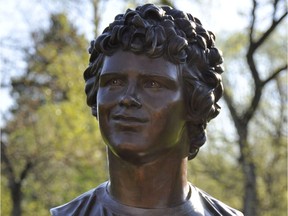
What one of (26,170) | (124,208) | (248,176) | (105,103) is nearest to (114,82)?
(105,103)

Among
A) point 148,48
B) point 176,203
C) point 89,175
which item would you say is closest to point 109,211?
point 176,203

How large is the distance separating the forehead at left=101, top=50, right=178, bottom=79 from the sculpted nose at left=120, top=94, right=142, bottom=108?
14 cm

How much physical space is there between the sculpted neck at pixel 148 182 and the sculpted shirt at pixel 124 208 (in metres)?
0.03

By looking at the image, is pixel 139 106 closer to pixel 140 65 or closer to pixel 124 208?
pixel 140 65

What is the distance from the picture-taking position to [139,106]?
10.4 ft

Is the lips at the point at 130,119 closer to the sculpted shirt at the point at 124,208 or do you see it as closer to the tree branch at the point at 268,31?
the sculpted shirt at the point at 124,208

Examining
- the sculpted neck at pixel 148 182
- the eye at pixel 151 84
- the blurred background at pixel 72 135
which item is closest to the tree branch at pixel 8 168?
the blurred background at pixel 72 135

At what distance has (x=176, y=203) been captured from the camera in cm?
341

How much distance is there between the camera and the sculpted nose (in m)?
3.14

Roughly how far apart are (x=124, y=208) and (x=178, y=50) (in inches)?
31.4

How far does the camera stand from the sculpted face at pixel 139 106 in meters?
3.17

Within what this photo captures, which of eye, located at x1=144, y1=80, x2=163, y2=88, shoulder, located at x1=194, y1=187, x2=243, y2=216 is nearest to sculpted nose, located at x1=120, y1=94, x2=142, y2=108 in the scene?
eye, located at x1=144, y1=80, x2=163, y2=88

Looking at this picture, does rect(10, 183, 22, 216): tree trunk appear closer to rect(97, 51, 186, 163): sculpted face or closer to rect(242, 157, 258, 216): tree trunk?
rect(242, 157, 258, 216): tree trunk

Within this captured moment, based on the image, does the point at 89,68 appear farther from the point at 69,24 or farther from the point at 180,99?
the point at 69,24
